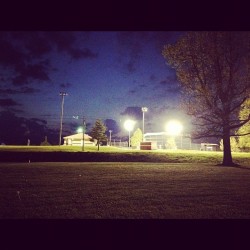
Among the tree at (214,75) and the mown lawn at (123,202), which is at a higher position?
the tree at (214,75)

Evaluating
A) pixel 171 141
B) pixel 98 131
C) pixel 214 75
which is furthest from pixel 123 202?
pixel 98 131

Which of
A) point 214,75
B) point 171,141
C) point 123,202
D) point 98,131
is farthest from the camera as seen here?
point 98,131

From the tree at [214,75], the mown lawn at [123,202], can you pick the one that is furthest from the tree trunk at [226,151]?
the mown lawn at [123,202]

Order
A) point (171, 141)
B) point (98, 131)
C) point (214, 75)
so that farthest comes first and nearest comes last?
point (98, 131) → point (171, 141) → point (214, 75)

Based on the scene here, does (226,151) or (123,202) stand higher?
(226,151)

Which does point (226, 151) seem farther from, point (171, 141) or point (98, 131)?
point (98, 131)

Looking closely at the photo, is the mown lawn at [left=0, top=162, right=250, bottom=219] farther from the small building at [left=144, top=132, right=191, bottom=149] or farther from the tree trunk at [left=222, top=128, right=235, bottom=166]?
the small building at [left=144, top=132, right=191, bottom=149]

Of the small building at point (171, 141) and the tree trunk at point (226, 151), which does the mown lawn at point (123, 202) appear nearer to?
the tree trunk at point (226, 151)

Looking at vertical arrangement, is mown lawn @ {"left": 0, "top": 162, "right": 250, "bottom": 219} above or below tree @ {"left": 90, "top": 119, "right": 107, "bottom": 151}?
below

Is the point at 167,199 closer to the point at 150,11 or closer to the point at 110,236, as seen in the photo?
the point at 110,236

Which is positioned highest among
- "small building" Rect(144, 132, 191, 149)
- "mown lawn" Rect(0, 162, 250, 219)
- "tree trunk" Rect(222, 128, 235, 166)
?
"small building" Rect(144, 132, 191, 149)

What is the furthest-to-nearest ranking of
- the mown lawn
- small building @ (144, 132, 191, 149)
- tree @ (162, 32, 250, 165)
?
small building @ (144, 132, 191, 149)
tree @ (162, 32, 250, 165)
the mown lawn

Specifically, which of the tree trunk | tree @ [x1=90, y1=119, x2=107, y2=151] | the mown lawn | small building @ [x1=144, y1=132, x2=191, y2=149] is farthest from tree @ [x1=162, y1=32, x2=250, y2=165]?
tree @ [x1=90, y1=119, x2=107, y2=151]

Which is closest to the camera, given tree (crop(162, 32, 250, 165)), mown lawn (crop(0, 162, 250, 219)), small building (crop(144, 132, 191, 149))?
mown lawn (crop(0, 162, 250, 219))
